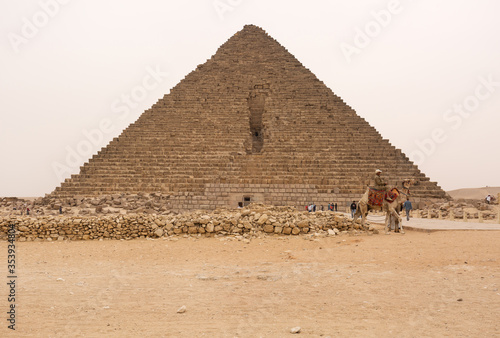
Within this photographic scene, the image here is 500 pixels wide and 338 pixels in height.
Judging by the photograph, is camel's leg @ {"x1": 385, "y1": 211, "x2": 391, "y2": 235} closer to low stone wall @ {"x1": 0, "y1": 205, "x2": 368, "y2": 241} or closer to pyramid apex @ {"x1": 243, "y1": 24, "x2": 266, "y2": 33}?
low stone wall @ {"x1": 0, "y1": 205, "x2": 368, "y2": 241}

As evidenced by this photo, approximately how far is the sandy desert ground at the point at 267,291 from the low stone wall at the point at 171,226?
1313 mm

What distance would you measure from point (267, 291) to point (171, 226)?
525 centimetres

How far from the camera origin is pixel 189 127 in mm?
26875

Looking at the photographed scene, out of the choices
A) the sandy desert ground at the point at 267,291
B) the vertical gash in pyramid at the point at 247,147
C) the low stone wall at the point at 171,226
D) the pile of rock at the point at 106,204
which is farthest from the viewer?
the vertical gash in pyramid at the point at 247,147

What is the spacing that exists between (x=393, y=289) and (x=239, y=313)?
182cm

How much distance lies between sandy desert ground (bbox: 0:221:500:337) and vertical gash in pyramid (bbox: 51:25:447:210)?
12220mm

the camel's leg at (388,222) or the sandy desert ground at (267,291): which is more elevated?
the camel's leg at (388,222)

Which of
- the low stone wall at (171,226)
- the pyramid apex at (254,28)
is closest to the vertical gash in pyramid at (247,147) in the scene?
the pyramid apex at (254,28)

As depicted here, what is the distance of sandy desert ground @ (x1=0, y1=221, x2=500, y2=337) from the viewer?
350cm

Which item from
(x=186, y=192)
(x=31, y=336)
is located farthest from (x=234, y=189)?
(x=31, y=336)

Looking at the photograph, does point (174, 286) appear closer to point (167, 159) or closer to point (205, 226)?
point (205, 226)

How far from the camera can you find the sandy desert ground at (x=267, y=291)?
3.50 m

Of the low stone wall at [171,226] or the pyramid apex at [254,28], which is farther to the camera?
the pyramid apex at [254,28]

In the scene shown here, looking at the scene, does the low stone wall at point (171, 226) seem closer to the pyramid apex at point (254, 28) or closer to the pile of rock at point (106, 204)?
the pile of rock at point (106, 204)
